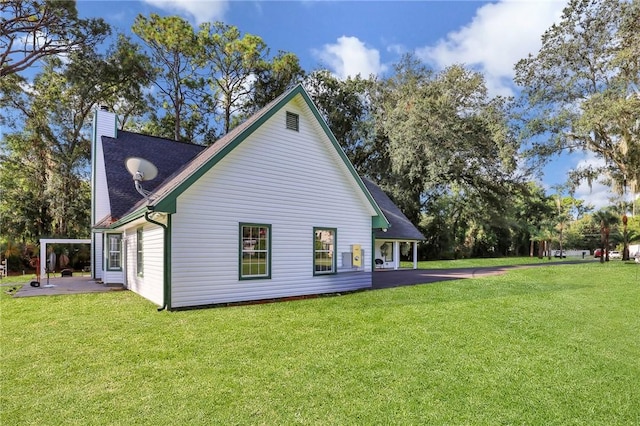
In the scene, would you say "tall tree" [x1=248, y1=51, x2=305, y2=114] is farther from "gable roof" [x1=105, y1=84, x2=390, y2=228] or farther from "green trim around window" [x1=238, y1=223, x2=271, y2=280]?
"green trim around window" [x1=238, y1=223, x2=271, y2=280]

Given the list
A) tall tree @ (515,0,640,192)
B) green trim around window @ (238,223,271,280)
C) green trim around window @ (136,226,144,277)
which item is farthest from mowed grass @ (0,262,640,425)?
tall tree @ (515,0,640,192)

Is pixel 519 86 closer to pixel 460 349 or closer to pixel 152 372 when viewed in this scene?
pixel 460 349

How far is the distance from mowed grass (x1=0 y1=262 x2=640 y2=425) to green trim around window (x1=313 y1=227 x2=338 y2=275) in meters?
2.40

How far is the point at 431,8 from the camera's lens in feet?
43.4

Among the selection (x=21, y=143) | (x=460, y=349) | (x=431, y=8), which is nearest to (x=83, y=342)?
(x=460, y=349)

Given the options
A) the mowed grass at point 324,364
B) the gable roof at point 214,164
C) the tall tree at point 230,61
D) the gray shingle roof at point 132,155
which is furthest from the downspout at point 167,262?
the tall tree at point 230,61

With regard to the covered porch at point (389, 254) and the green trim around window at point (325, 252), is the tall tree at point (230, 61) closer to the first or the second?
the covered porch at point (389, 254)

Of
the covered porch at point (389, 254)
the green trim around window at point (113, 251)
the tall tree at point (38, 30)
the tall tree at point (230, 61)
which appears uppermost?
the tall tree at point (230, 61)

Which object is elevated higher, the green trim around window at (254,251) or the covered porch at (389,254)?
the green trim around window at (254,251)

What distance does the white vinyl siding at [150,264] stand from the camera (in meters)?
8.34

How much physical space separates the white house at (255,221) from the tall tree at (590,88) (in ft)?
44.1

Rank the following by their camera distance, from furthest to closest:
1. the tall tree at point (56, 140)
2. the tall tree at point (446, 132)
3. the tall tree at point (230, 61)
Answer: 1. the tall tree at point (230, 61)
2. the tall tree at point (446, 132)
3. the tall tree at point (56, 140)

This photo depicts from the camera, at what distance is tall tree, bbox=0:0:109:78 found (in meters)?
17.2

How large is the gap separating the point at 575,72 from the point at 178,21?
2612 cm
